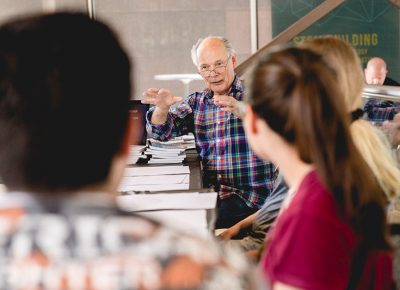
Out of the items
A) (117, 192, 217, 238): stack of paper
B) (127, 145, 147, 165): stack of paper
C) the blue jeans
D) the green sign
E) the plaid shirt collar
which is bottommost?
the blue jeans

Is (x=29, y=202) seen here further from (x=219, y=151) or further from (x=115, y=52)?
(x=219, y=151)

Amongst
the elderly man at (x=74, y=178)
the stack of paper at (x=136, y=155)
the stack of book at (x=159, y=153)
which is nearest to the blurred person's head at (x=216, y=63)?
the stack of book at (x=159, y=153)

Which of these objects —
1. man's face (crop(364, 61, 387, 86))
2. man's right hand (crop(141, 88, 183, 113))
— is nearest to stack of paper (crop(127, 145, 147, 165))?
man's right hand (crop(141, 88, 183, 113))

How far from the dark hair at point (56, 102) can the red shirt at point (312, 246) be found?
55cm

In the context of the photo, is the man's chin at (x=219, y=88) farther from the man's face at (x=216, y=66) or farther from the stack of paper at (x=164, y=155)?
the stack of paper at (x=164, y=155)

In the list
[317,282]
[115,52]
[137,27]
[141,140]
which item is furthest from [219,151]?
[137,27]

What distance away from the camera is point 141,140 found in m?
3.62

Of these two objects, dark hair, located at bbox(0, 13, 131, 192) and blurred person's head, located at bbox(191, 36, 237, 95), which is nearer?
dark hair, located at bbox(0, 13, 131, 192)

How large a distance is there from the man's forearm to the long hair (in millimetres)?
1543

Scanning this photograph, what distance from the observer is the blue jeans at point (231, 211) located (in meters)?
2.89

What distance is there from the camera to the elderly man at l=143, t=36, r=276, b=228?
306 centimetres

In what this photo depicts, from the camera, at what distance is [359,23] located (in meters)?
5.66

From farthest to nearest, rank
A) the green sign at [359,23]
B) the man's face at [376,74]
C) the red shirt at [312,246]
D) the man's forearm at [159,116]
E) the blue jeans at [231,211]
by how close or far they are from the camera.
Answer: the green sign at [359,23]
the man's face at [376,74]
the man's forearm at [159,116]
the blue jeans at [231,211]
the red shirt at [312,246]

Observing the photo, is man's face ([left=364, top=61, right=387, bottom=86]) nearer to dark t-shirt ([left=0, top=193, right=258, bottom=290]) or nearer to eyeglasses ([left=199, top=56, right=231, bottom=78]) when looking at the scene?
eyeglasses ([left=199, top=56, right=231, bottom=78])
